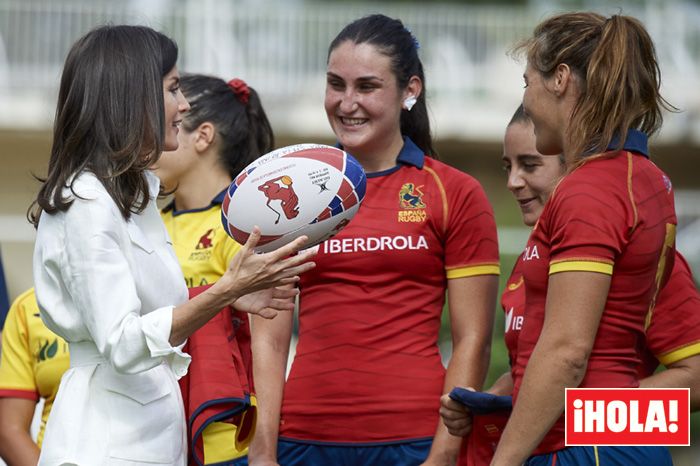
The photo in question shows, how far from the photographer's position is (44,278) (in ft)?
11.9

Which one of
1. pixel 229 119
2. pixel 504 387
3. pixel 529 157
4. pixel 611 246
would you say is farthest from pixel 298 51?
pixel 611 246

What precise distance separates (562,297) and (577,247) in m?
0.13

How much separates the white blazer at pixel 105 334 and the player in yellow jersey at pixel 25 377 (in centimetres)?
126

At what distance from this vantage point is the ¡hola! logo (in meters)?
3.53

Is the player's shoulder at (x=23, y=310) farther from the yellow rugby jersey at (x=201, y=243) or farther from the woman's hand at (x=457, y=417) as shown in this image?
the woman's hand at (x=457, y=417)

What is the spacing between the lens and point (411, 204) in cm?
460

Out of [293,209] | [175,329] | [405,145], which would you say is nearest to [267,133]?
[405,145]

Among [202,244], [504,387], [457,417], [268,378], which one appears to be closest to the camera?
[457,417]

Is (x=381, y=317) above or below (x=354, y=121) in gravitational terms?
below

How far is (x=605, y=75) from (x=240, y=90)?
6.87 ft

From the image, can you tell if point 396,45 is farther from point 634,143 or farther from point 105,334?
point 105,334

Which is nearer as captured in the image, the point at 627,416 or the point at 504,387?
the point at 627,416

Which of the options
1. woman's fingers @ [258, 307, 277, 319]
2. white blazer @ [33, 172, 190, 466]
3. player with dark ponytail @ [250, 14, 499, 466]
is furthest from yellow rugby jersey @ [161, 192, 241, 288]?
white blazer @ [33, 172, 190, 466]

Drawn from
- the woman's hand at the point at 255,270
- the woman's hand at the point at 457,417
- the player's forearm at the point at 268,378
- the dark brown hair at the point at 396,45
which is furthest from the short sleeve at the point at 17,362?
the woman's hand at the point at 457,417
